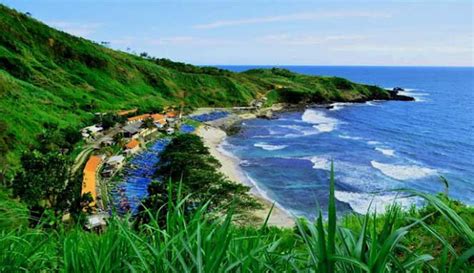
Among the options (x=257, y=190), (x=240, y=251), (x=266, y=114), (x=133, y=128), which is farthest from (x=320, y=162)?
(x=240, y=251)

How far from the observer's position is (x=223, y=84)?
8362 centimetres

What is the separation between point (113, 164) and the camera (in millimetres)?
34000

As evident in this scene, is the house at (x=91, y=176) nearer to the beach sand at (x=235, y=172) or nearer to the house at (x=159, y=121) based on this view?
the beach sand at (x=235, y=172)

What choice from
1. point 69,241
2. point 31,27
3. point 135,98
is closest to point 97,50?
point 31,27

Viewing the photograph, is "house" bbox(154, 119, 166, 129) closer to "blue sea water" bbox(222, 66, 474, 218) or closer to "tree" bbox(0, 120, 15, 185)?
"blue sea water" bbox(222, 66, 474, 218)

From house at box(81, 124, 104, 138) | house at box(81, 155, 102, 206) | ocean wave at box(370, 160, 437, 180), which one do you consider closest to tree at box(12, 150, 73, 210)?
house at box(81, 155, 102, 206)

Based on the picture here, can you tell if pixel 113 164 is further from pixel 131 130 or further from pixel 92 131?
pixel 131 130

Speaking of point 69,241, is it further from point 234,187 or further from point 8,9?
point 8,9

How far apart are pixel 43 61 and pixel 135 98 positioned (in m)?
14.1

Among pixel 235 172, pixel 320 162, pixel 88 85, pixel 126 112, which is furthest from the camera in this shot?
pixel 88 85

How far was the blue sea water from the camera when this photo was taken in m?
31.3

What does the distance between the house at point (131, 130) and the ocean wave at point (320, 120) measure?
2288cm

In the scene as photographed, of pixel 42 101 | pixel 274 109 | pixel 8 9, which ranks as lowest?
pixel 274 109

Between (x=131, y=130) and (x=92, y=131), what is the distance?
409cm
